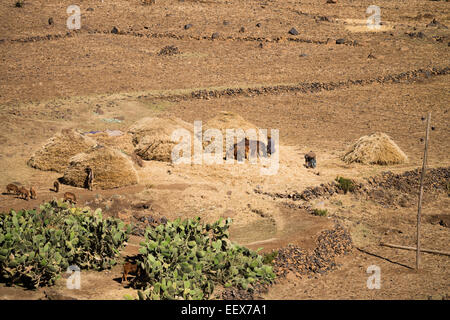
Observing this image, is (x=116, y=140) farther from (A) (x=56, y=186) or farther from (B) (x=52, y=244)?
(B) (x=52, y=244)

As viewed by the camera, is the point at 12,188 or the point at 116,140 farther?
the point at 116,140

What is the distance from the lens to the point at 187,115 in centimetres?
1920

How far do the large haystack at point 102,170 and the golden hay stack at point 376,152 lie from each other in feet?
20.6

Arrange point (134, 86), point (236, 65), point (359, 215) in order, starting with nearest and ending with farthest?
point (359, 215) → point (134, 86) → point (236, 65)

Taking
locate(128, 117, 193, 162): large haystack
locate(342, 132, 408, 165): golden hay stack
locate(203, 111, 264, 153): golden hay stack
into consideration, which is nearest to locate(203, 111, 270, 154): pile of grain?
locate(203, 111, 264, 153): golden hay stack

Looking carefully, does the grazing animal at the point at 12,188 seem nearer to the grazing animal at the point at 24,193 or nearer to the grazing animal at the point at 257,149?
the grazing animal at the point at 24,193

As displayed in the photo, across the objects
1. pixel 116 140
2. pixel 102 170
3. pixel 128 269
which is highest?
pixel 116 140

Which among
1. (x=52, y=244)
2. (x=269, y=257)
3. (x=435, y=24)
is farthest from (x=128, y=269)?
(x=435, y=24)

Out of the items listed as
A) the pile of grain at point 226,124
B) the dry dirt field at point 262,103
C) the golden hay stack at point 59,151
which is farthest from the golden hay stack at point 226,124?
the golden hay stack at point 59,151

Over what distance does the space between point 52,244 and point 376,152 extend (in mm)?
9506

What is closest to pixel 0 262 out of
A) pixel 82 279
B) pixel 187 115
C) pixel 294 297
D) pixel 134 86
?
pixel 82 279

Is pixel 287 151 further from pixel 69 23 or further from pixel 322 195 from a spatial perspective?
pixel 69 23

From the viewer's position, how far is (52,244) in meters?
9.17

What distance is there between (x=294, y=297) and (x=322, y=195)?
15.3 feet
